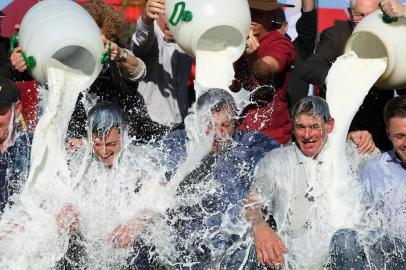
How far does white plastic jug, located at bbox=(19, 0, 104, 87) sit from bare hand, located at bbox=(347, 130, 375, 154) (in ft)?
4.09

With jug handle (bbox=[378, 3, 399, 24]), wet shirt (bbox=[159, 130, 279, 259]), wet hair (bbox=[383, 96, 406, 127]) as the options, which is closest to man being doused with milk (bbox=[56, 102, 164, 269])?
wet shirt (bbox=[159, 130, 279, 259])

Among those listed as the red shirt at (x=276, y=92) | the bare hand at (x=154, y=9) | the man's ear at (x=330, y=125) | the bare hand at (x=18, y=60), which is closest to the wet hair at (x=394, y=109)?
the man's ear at (x=330, y=125)

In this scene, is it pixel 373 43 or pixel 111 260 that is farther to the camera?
pixel 373 43

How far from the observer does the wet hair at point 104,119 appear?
12.5 ft

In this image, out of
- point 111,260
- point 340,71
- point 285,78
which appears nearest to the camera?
point 111,260

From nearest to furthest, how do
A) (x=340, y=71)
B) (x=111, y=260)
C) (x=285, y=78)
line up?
(x=111, y=260), (x=340, y=71), (x=285, y=78)

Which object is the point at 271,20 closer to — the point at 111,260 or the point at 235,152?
the point at 235,152

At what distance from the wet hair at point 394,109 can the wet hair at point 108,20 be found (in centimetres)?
132

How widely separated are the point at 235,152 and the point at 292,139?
493 mm

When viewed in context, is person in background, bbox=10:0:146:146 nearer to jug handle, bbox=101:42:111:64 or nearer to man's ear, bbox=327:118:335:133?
jug handle, bbox=101:42:111:64

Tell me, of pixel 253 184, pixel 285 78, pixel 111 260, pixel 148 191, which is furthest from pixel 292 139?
pixel 111 260

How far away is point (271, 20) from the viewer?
429cm

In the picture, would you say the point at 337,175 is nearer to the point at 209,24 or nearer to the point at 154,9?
the point at 209,24

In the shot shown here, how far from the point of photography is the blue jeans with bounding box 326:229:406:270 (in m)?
3.54
